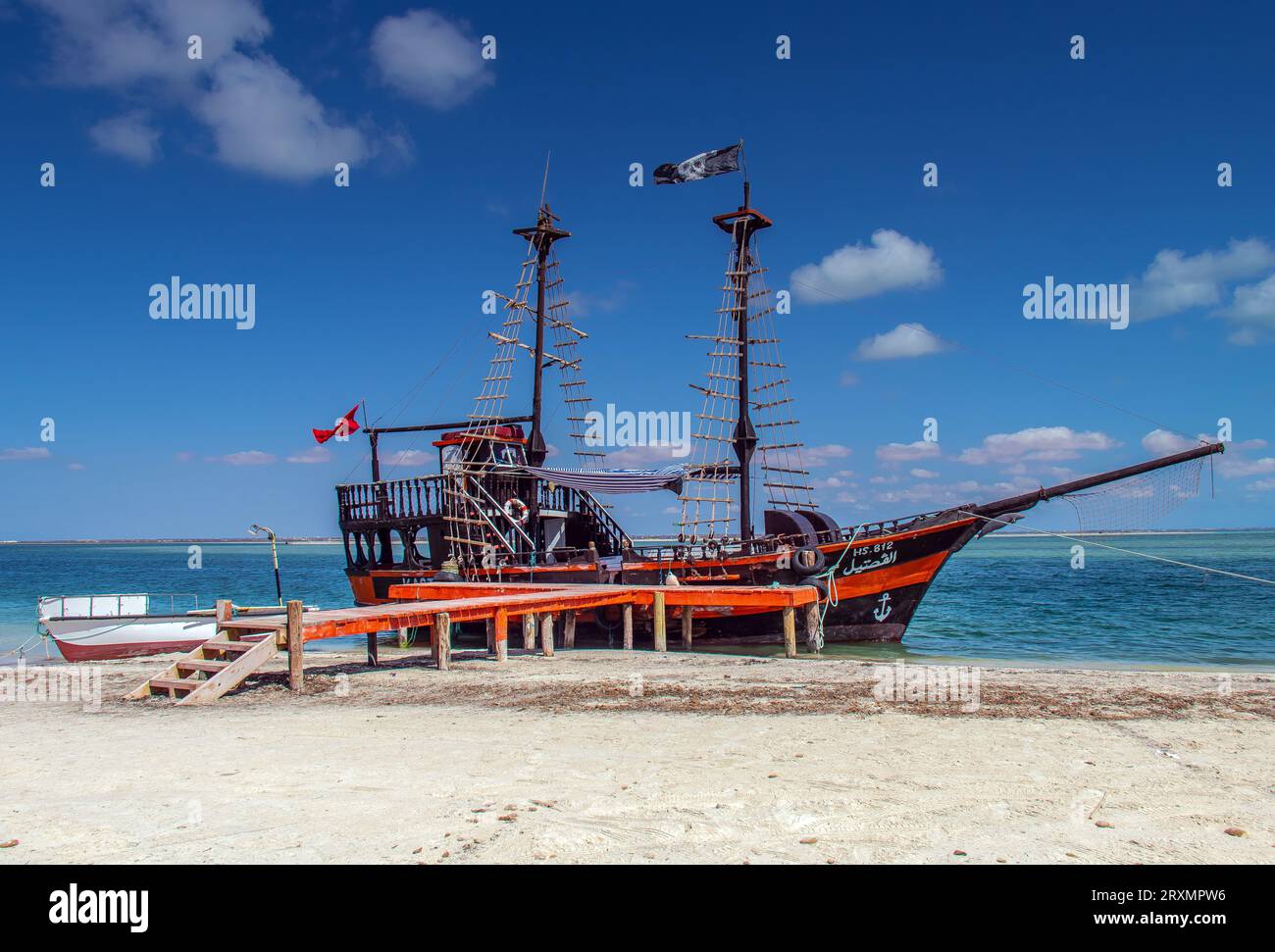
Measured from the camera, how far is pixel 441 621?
16.2m

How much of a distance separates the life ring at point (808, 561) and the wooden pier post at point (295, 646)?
42.8ft

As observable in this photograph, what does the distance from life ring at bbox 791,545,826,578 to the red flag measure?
15.9m

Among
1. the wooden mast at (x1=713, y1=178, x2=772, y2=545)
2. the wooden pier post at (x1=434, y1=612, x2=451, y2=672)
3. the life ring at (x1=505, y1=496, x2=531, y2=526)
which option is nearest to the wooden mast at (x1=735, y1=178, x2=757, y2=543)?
the wooden mast at (x1=713, y1=178, x2=772, y2=545)

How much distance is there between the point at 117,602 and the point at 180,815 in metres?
21.1

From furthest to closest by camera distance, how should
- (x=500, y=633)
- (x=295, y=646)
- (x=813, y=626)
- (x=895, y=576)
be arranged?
(x=895, y=576) < (x=813, y=626) < (x=500, y=633) < (x=295, y=646)

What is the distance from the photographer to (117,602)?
2475cm

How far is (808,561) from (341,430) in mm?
16525

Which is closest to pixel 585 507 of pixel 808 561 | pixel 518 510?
pixel 518 510

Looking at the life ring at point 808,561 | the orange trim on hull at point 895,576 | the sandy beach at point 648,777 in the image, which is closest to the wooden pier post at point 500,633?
the sandy beach at point 648,777

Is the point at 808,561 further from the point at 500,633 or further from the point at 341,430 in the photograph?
the point at 341,430

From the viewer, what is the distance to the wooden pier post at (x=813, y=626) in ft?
71.4
